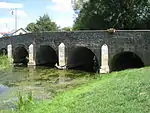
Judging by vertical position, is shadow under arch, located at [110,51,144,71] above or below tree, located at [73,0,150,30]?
below

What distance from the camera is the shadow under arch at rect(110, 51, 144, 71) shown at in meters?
33.5

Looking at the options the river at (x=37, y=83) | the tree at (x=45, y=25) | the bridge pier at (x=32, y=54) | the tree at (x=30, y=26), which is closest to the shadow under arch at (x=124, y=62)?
the river at (x=37, y=83)

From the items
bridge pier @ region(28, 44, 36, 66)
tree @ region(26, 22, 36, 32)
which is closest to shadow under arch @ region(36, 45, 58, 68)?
bridge pier @ region(28, 44, 36, 66)

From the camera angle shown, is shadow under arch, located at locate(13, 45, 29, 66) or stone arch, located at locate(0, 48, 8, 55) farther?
stone arch, located at locate(0, 48, 8, 55)

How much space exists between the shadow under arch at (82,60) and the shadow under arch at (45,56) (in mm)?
3332

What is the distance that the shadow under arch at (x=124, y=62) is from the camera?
33500 mm

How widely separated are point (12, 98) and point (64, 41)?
57.0ft

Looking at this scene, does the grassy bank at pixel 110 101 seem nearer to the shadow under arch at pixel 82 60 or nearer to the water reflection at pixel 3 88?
the water reflection at pixel 3 88

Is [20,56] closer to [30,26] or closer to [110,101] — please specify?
[30,26]

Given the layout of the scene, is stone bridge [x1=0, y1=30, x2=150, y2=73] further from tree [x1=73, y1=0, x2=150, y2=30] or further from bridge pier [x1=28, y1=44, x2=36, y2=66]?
tree [x1=73, y1=0, x2=150, y2=30]

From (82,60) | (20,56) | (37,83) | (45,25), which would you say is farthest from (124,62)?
(45,25)

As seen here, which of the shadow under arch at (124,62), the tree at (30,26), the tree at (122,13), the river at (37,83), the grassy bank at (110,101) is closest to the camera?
the grassy bank at (110,101)

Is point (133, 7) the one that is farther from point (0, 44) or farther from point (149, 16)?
point (0, 44)

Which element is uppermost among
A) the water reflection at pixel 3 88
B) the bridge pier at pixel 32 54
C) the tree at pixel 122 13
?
the tree at pixel 122 13
